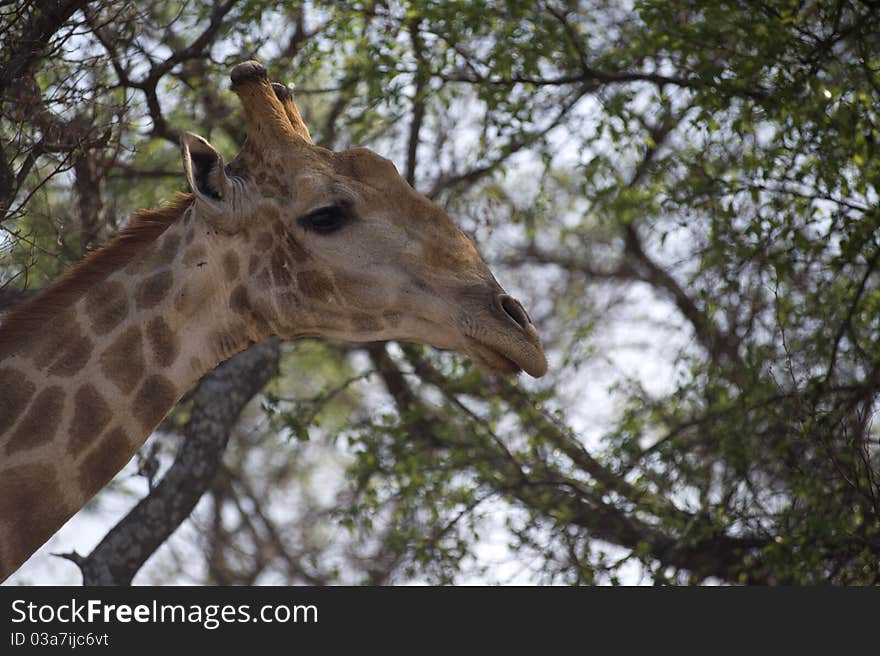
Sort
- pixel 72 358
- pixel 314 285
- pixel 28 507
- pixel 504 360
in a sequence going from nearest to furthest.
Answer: pixel 28 507 → pixel 504 360 → pixel 72 358 → pixel 314 285

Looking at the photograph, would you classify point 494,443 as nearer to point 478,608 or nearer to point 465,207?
point 465,207

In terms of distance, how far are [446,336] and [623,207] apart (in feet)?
13.4

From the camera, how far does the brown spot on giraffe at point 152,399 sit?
562 cm

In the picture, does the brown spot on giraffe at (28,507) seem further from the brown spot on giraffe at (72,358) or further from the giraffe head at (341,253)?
the giraffe head at (341,253)

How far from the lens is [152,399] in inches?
222

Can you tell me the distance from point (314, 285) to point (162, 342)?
68 centimetres

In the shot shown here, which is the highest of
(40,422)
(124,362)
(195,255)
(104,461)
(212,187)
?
(212,187)

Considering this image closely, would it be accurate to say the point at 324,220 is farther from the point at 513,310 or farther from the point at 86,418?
the point at 86,418

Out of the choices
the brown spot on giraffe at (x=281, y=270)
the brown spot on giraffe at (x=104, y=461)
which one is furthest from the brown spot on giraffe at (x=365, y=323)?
the brown spot on giraffe at (x=104, y=461)

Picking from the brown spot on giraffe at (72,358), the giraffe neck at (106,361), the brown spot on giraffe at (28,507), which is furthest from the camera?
the brown spot on giraffe at (72,358)

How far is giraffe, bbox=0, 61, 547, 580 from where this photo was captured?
5523mm

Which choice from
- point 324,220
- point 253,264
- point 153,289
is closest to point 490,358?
point 324,220

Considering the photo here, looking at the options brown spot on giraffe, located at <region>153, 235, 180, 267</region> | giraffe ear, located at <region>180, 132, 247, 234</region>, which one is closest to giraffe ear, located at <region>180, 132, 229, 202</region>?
giraffe ear, located at <region>180, 132, 247, 234</region>

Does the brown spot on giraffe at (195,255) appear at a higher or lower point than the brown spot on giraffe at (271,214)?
lower
